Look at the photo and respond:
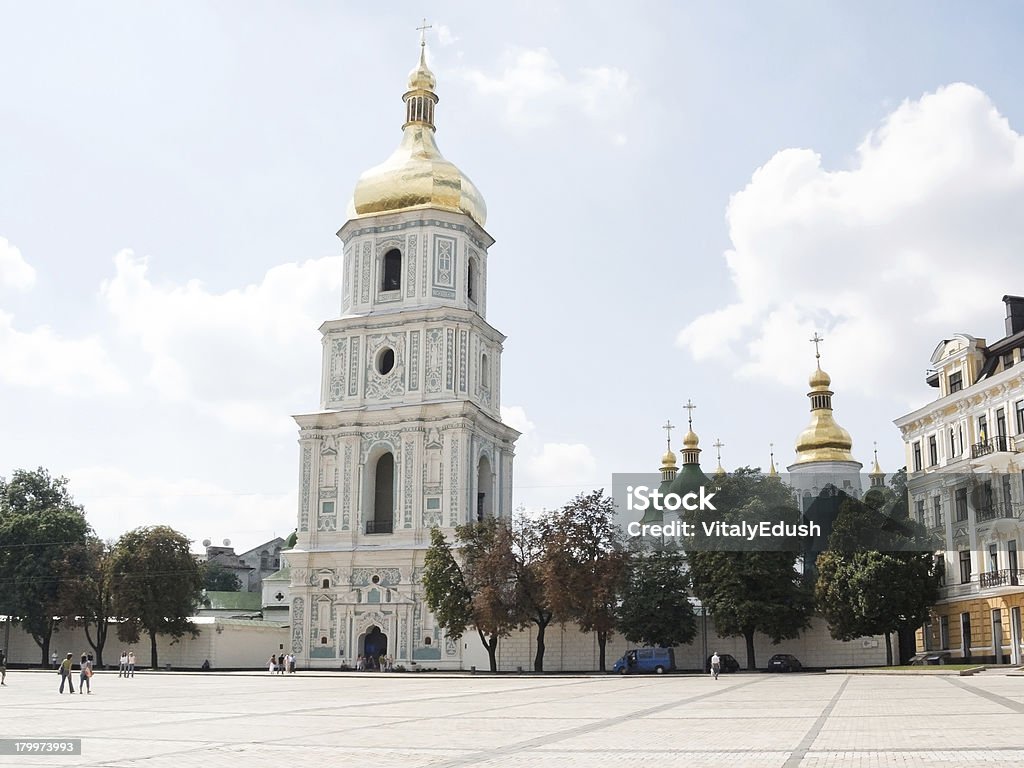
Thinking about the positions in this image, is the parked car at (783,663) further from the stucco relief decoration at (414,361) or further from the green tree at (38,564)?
the green tree at (38,564)

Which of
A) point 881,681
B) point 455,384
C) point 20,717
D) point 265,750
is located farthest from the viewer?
point 455,384

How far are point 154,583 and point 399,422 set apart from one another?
14.4 meters

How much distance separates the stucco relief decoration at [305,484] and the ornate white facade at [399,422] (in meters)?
0.06

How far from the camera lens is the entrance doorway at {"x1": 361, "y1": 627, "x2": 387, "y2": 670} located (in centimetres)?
5622

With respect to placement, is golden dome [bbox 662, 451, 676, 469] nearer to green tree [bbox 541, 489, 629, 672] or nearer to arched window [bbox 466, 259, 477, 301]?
arched window [bbox 466, 259, 477, 301]

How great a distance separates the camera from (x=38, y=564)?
60.1 m

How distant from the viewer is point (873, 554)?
4719 centimetres

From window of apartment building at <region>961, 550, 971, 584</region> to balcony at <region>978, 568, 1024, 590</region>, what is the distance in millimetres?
1191

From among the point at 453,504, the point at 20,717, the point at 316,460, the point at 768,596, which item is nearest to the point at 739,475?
the point at 768,596

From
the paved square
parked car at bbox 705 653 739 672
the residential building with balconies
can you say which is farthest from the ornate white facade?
the paved square

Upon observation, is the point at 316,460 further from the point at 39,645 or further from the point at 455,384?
the point at 39,645

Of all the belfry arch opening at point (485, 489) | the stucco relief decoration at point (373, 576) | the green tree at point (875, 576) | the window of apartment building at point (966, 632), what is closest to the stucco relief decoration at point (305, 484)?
the stucco relief decoration at point (373, 576)

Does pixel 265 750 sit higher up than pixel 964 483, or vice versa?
pixel 964 483

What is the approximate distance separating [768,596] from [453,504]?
51.2 feet
